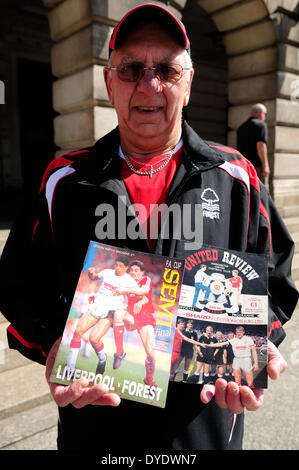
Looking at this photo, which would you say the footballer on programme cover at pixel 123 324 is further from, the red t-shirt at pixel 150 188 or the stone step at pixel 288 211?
the stone step at pixel 288 211

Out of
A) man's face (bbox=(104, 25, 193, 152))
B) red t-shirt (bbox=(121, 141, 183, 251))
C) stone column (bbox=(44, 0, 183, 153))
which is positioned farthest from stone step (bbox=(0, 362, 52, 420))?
stone column (bbox=(44, 0, 183, 153))

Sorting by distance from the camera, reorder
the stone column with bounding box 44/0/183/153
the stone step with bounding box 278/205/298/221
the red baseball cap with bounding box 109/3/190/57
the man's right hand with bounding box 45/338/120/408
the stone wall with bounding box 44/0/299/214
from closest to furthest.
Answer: the man's right hand with bounding box 45/338/120/408 < the red baseball cap with bounding box 109/3/190/57 < the stone column with bounding box 44/0/183/153 < the stone wall with bounding box 44/0/299/214 < the stone step with bounding box 278/205/298/221

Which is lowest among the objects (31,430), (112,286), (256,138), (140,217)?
(31,430)

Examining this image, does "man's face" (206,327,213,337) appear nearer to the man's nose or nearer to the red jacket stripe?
the red jacket stripe

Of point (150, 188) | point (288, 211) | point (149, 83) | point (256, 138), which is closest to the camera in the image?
point (149, 83)

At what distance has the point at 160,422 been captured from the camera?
121 cm

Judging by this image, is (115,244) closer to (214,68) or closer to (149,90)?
(149,90)

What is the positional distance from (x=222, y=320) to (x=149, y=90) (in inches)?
29.6

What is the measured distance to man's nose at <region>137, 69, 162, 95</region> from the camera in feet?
3.92

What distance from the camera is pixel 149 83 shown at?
119 cm

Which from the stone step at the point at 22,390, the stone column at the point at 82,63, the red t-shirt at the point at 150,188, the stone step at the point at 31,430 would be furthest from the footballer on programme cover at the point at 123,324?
the stone column at the point at 82,63

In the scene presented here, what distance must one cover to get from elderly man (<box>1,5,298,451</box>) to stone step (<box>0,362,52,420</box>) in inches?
56.8

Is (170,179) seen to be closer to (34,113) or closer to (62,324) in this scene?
(62,324)

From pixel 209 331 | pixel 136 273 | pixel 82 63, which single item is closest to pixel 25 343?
pixel 136 273
